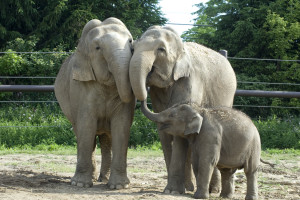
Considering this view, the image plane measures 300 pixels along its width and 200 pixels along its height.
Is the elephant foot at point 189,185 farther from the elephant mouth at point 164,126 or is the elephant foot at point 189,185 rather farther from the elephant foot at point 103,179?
the elephant foot at point 103,179

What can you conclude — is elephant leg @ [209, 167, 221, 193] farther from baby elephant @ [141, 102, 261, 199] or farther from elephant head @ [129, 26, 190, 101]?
elephant head @ [129, 26, 190, 101]

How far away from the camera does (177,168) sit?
5777 mm

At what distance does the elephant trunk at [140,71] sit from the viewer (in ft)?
18.2

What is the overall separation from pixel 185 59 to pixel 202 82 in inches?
15.9

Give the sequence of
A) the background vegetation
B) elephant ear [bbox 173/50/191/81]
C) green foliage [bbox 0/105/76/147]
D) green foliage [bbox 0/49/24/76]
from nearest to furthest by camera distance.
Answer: elephant ear [bbox 173/50/191/81], green foliage [bbox 0/105/76/147], green foliage [bbox 0/49/24/76], the background vegetation

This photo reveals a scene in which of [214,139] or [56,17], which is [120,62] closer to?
[214,139]

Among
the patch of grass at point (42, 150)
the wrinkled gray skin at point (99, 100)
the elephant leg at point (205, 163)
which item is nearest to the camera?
the elephant leg at point (205, 163)

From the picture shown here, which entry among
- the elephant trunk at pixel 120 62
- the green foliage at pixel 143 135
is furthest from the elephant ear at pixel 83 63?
the green foliage at pixel 143 135

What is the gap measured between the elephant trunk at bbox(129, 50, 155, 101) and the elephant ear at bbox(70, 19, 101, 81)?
69 cm

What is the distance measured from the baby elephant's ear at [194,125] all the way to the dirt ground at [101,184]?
0.68m

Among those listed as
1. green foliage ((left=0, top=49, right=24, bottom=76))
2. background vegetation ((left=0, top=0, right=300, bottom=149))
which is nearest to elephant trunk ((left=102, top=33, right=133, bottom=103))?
background vegetation ((left=0, top=0, right=300, bottom=149))

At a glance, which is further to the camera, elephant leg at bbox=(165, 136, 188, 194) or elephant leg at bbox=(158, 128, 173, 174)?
elephant leg at bbox=(158, 128, 173, 174)

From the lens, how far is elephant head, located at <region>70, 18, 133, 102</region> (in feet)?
19.0

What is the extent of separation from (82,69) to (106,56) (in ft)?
1.29
